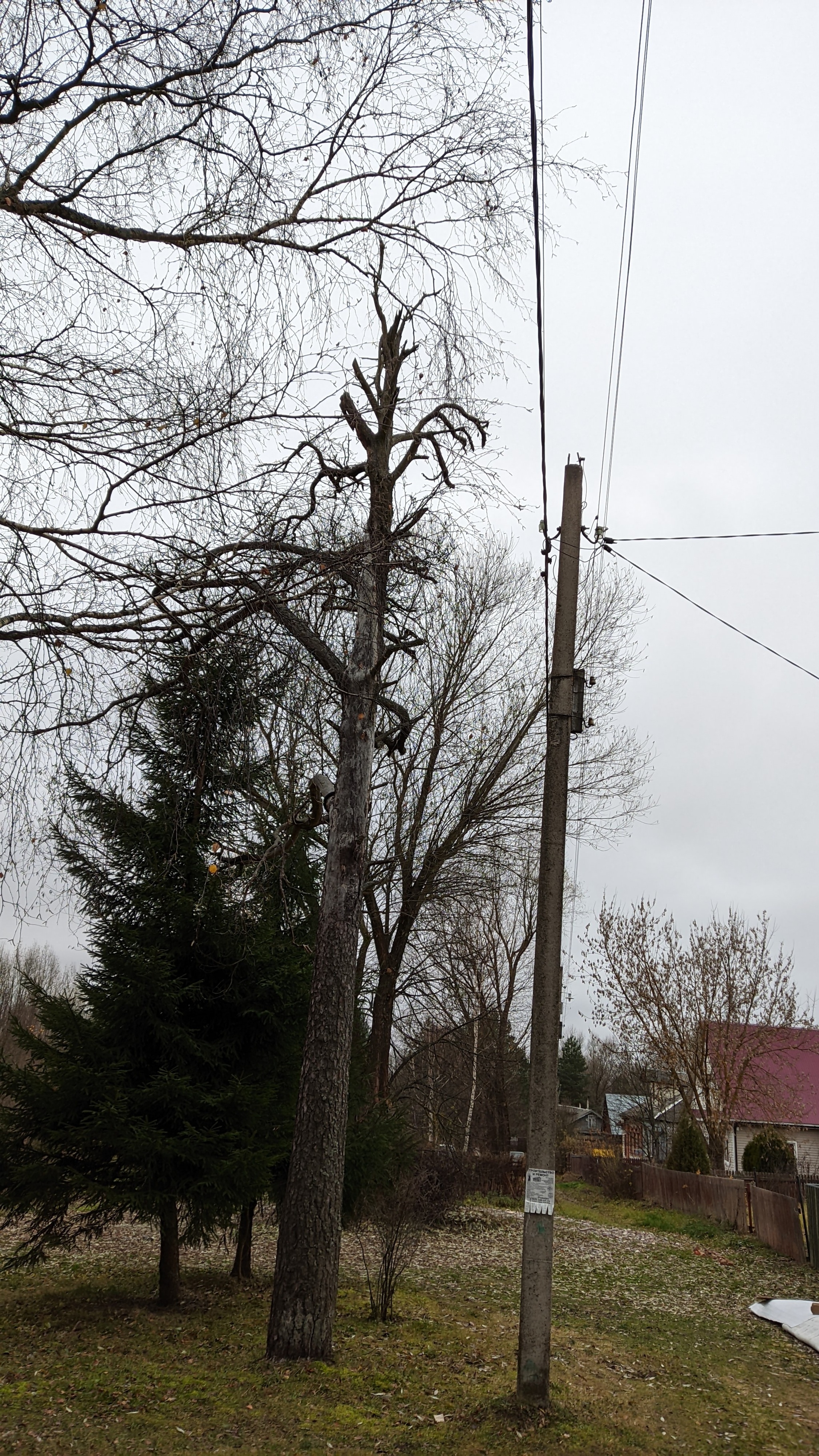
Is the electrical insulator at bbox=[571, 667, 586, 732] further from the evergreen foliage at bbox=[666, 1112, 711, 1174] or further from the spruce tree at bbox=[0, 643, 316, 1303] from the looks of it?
the evergreen foliage at bbox=[666, 1112, 711, 1174]

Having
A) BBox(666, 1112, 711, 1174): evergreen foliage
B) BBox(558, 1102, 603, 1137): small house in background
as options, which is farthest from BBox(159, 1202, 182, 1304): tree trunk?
BBox(558, 1102, 603, 1137): small house in background

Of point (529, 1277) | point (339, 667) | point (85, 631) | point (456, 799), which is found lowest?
point (529, 1277)

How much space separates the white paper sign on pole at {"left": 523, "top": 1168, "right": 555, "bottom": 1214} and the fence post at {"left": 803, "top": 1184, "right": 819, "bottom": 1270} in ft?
35.6

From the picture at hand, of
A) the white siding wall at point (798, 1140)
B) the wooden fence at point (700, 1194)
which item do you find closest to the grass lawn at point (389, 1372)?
the wooden fence at point (700, 1194)

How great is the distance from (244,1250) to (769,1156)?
1846cm

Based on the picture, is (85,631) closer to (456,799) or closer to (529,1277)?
(529,1277)

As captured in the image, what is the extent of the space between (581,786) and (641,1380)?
12.0 meters

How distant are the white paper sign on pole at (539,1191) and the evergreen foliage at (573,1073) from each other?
216 ft

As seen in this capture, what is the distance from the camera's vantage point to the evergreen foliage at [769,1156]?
2541cm

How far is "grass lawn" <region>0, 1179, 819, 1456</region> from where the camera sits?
6.26 meters

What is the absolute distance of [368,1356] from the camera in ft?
26.5

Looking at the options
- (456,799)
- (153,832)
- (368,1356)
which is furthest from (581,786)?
(368,1356)

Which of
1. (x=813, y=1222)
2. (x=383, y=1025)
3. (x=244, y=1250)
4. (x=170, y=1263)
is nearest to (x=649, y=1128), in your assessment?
(x=383, y=1025)

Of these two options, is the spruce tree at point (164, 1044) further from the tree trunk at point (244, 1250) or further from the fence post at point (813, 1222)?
the fence post at point (813, 1222)
